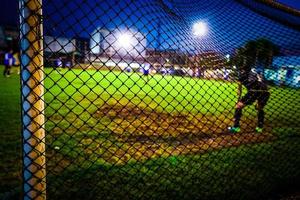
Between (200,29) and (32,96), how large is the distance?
4299mm

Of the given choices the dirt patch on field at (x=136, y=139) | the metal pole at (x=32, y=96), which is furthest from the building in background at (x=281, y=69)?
the metal pole at (x=32, y=96)

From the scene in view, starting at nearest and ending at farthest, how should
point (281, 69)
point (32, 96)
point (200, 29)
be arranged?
point (32, 96) < point (200, 29) < point (281, 69)

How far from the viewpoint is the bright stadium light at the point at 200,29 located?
539 centimetres

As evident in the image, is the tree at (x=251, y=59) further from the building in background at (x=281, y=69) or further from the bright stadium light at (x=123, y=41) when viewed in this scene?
the bright stadium light at (x=123, y=41)

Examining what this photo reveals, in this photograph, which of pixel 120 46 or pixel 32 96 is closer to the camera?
pixel 32 96

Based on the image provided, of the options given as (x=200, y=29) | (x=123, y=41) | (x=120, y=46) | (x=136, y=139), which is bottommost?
(x=136, y=139)

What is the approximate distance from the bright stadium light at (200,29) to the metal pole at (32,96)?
3813mm

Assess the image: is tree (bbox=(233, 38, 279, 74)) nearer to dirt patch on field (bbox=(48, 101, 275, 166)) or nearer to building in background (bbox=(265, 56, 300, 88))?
building in background (bbox=(265, 56, 300, 88))

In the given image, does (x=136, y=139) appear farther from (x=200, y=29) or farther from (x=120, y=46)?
(x=200, y=29)

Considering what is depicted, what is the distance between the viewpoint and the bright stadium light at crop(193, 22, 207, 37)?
539 centimetres

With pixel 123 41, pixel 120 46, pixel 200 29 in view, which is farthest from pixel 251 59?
pixel 123 41

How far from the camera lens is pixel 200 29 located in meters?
5.61

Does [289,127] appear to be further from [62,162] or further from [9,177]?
[9,177]

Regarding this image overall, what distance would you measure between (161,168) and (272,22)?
347 centimetres
